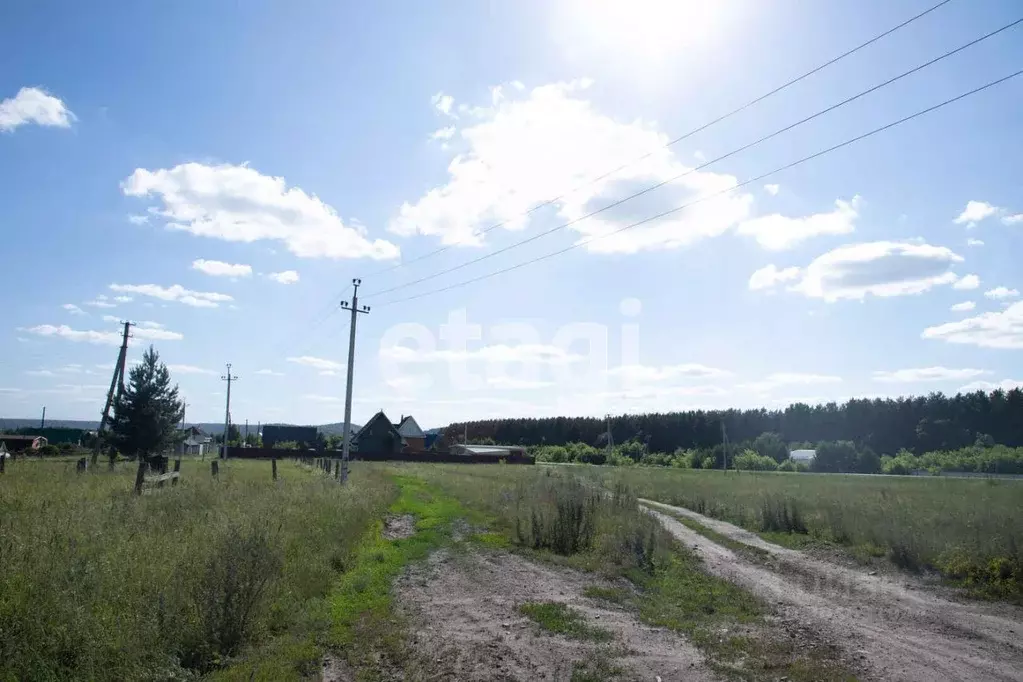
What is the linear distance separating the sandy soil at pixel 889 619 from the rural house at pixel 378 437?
2969 inches

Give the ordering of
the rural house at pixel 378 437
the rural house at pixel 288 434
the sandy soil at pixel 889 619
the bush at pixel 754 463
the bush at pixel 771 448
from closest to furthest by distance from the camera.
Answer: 1. the sandy soil at pixel 889 619
2. the bush at pixel 754 463
3. the rural house at pixel 378 437
4. the bush at pixel 771 448
5. the rural house at pixel 288 434

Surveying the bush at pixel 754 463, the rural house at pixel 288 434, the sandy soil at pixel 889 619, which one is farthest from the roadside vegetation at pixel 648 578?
the rural house at pixel 288 434

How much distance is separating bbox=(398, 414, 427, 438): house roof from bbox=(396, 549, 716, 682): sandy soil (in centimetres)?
8745

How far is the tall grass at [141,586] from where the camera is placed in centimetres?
605

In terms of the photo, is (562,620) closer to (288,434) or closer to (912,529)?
(912,529)

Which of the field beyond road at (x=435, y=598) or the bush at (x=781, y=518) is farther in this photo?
the bush at (x=781, y=518)

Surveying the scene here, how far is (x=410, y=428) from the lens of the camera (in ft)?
331

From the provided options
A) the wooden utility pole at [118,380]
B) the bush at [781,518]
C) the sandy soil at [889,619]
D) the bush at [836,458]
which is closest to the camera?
the sandy soil at [889,619]

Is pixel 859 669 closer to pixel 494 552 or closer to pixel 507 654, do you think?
pixel 507 654

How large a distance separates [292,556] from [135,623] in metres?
3.98

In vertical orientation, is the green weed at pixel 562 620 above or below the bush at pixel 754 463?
above

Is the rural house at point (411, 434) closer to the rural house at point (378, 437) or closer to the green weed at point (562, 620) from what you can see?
the rural house at point (378, 437)

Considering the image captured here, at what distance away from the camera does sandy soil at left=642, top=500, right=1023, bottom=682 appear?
7.47m

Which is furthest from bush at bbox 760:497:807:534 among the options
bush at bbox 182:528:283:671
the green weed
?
bush at bbox 182:528:283:671
